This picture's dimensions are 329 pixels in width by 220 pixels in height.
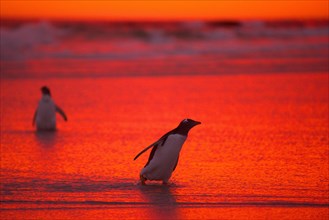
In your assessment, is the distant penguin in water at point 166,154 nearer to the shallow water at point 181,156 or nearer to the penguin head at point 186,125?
the penguin head at point 186,125

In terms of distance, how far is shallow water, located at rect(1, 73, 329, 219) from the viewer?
6652 mm

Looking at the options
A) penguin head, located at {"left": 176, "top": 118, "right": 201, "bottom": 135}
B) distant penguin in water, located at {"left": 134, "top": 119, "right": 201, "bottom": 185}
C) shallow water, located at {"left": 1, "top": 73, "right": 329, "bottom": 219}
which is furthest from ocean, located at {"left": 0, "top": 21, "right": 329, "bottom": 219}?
penguin head, located at {"left": 176, "top": 118, "right": 201, "bottom": 135}

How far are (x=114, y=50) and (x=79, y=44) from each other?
17.2ft

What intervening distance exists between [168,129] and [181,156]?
209 centimetres

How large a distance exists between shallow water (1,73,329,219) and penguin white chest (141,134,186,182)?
138mm

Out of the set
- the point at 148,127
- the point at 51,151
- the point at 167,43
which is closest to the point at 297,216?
the point at 51,151

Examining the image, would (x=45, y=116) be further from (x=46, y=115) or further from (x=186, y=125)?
(x=186, y=125)

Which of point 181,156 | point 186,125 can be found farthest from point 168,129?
point 186,125

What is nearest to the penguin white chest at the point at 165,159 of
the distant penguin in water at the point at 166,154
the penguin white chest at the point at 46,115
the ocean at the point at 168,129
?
the distant penguin in water at the point at 166,154

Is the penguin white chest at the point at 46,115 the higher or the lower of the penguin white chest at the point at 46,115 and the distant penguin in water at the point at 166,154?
the higher

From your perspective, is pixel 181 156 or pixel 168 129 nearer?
pixel 181 156

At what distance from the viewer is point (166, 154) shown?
24.1 ft

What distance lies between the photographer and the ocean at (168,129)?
674cm

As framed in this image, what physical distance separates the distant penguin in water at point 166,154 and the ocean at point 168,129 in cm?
14
